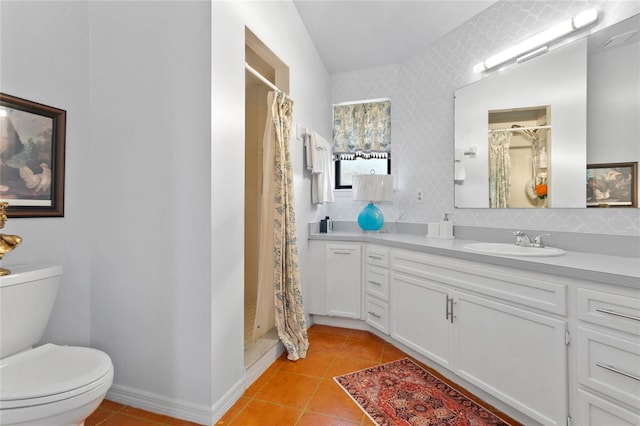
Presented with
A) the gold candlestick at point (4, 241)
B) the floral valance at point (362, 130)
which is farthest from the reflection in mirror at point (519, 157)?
the gold candlestick at point (4, 241)

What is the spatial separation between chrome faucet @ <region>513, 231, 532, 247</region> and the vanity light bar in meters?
1.24

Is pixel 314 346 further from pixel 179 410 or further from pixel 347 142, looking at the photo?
pixel 347 142

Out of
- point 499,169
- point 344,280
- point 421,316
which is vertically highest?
point 499,169

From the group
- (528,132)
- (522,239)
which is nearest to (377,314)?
(522,239)

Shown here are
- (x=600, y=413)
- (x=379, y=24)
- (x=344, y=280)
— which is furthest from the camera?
(x=344, y=280)

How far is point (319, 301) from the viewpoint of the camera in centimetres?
288

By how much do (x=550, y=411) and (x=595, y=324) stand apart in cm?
48

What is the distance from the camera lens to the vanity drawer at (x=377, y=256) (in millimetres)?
2477

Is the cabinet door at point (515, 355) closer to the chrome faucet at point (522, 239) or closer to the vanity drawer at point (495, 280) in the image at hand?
the vanity drawer at point (495, 280)

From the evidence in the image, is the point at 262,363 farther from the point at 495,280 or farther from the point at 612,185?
the point at 612,185

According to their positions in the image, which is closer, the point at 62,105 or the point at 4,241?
the point at 4,241

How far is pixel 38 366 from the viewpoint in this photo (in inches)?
49.7

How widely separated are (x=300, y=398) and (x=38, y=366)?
1257 mm

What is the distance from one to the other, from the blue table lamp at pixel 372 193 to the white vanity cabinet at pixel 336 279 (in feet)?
1.00
